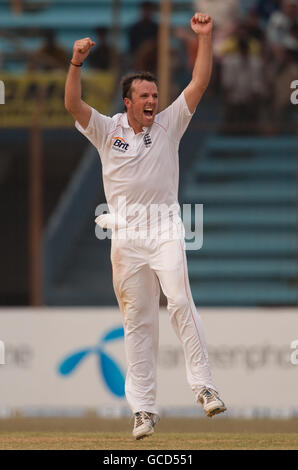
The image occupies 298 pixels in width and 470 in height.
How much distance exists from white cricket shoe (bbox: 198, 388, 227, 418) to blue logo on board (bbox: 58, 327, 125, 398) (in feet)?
17.0

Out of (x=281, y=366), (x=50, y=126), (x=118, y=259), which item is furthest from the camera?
(x=50, y=126)

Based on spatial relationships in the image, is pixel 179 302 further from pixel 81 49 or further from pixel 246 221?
pixel 246 221

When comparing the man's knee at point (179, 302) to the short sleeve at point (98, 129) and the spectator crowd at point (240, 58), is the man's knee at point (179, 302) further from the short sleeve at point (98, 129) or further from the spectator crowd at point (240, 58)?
the spectator crowd at point (240, 58)

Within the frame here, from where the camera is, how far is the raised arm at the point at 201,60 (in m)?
8.02

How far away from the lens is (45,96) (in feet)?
57.8

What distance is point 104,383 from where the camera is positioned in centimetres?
Result: 1302

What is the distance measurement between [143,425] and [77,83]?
2281 millimetres

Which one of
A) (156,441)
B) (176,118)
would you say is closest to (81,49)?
(176,118)

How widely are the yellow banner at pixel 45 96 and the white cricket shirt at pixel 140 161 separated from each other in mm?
9233

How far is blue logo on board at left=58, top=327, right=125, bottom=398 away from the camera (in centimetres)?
1298

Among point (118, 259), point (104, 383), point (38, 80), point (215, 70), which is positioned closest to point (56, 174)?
point (38, 80)

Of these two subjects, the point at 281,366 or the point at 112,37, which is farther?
the point at 112,37
